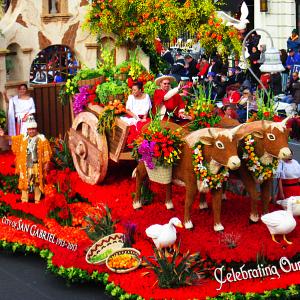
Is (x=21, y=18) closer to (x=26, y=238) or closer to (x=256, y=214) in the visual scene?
(x=26, y=238)

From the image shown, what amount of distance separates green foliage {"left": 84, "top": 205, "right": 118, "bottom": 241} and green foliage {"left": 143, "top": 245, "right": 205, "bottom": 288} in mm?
1393

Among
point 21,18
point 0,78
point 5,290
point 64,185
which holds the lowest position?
point 5,290

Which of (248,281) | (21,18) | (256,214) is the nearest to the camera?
(248,281)

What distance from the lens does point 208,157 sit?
12.6m

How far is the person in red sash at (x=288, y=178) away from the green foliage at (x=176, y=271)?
310cm

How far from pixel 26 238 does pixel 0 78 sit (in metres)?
4.84

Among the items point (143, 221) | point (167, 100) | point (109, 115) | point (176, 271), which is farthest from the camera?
point (167, 100)

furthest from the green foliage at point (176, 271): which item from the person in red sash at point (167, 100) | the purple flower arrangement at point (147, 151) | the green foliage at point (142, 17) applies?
the green foliage at point (142, 17)

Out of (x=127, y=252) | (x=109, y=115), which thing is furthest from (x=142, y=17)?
(x=127, y=252)

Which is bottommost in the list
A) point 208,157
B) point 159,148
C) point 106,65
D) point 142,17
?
point 208,157

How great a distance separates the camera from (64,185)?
14695 mm

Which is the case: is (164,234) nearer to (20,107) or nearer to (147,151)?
(147,151)

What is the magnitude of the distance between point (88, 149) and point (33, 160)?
1.04m

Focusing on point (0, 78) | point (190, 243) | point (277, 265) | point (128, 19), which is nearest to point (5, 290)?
point (190, 243)
